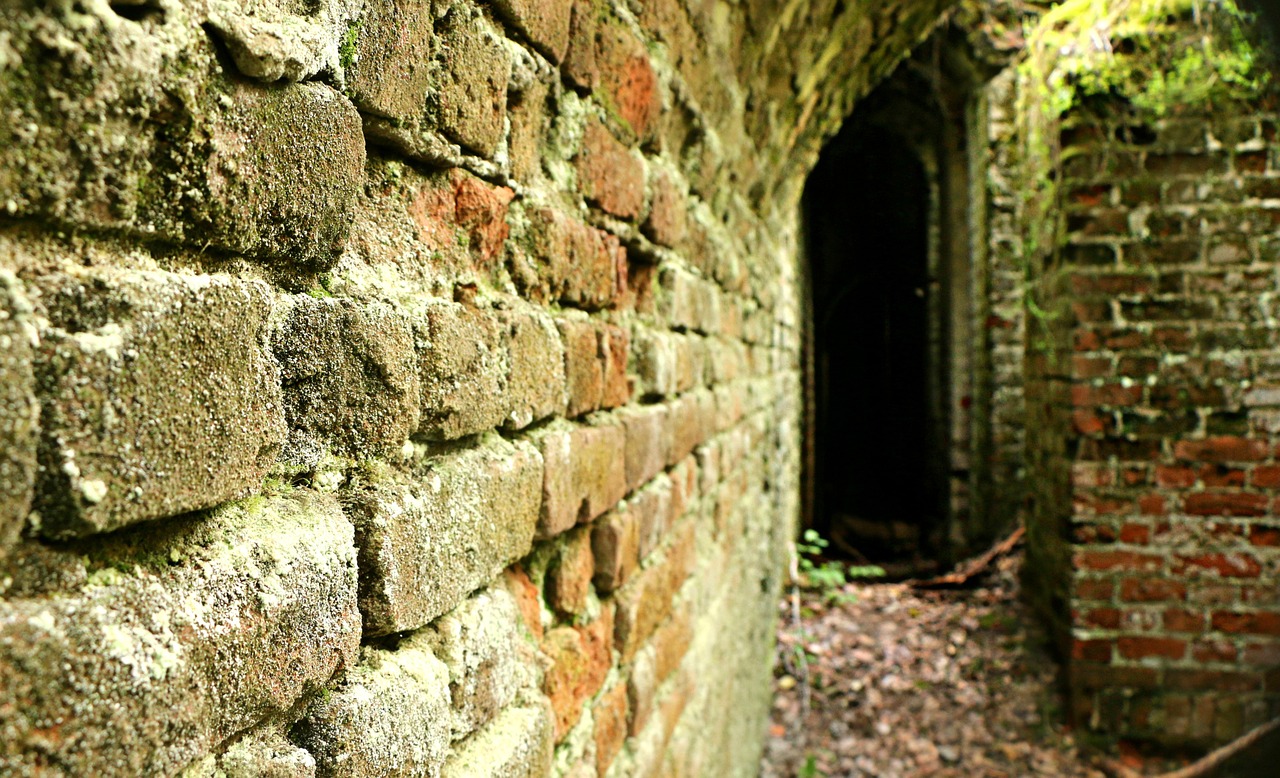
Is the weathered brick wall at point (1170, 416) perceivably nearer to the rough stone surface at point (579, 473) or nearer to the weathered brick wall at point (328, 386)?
the weathered brick wall at point (328, 386)

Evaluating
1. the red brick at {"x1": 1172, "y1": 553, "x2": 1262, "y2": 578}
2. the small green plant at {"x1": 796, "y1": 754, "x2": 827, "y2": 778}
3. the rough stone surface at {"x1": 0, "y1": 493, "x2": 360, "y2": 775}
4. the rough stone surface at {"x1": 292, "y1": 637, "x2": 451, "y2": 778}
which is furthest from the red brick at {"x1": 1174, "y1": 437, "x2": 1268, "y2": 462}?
the rough stone surface at {"x1": 0, "y1": 493, "x2": 360, "y2": 775}

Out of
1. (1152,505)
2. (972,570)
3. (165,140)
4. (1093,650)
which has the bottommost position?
(972,570)

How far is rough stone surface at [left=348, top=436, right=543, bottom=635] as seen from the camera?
0.60 m

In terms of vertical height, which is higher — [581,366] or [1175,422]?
[581,366]

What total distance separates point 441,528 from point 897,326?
931 cm

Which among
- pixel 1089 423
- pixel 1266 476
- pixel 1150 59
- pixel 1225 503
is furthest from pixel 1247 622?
pixel 1150 59

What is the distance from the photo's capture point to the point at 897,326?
30.9 ft

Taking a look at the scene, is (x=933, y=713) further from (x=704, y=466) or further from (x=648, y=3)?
(x=648, y=3)

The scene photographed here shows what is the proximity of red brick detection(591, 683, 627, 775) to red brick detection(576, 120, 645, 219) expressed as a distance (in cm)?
68

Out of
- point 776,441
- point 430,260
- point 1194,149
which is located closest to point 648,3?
point 430,260

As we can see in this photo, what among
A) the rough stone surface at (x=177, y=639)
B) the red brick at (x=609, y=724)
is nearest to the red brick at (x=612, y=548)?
the red brick at (x=609, y=724)

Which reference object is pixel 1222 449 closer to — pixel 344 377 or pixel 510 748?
pixel 510 748

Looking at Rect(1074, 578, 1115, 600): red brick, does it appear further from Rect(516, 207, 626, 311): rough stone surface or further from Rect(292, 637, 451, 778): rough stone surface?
Rect(292, 637, 451, 778): rough stone surface

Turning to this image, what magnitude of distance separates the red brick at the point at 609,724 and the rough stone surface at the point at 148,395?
0.76 m
